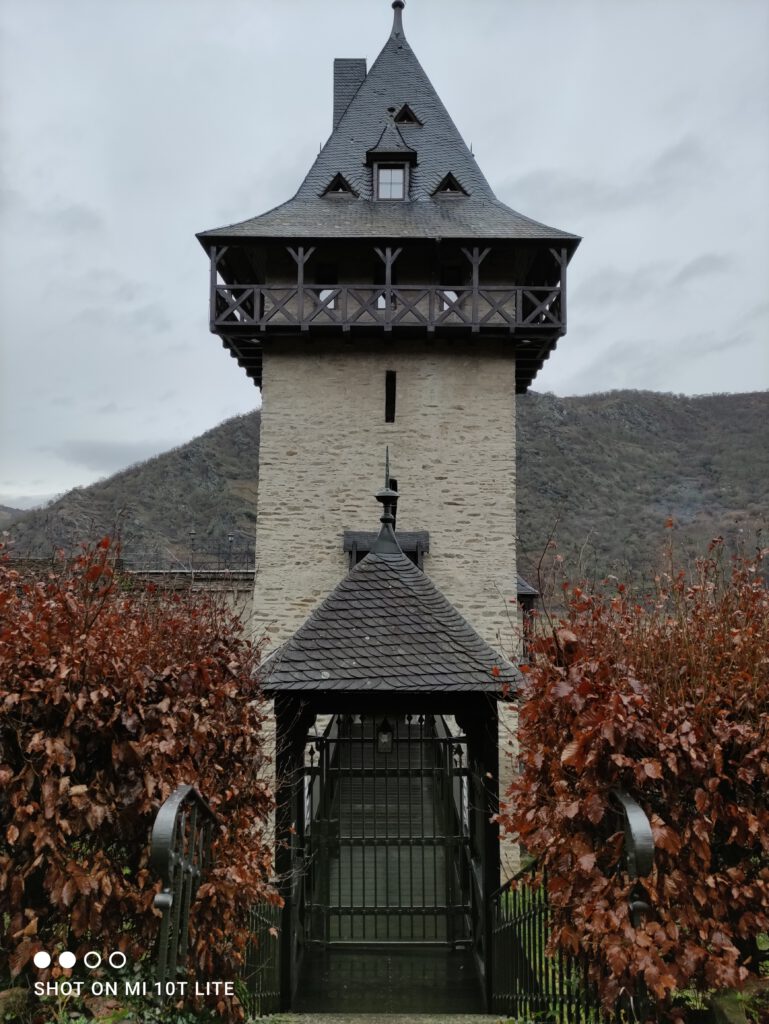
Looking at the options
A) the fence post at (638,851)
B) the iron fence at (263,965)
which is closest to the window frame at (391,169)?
the iron fence at (263,965)

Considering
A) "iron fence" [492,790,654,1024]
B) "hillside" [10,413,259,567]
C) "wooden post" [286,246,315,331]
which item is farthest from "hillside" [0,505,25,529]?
"iron fence" [492,790,654,1024]

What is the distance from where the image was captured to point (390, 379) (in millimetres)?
15289

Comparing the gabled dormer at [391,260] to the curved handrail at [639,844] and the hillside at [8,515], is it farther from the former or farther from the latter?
the hillside at [8,515]

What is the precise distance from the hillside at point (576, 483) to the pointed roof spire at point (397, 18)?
55.7 ft

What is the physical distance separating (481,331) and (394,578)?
9.62 m

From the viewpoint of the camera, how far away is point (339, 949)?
6.62 m

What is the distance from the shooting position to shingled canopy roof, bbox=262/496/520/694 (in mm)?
5270

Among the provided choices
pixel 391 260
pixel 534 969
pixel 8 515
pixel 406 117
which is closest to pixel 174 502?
pixel 8 515

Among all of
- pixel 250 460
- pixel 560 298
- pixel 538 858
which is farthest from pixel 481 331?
pixel 250 460

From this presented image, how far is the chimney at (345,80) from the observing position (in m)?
19.5

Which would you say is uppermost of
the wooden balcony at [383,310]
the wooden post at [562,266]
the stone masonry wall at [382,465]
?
the wooden post at [562,266]

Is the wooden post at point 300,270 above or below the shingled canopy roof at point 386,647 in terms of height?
above

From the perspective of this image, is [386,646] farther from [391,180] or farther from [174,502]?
[174,502]

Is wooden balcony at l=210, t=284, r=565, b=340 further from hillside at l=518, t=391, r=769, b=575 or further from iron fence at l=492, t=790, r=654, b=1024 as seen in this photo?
hillside at l=518, t=391, r=769, b=575
